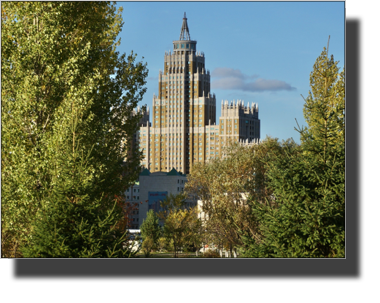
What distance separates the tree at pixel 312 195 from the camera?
10.6 m

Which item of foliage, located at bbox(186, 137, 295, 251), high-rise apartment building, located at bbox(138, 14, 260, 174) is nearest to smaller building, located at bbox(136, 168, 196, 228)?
high-rise apartment building, located at bbox(138, 14, 260, 174)

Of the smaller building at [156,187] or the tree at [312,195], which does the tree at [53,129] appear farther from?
the smaller building at [156,187]

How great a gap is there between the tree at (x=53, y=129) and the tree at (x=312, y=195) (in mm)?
3649

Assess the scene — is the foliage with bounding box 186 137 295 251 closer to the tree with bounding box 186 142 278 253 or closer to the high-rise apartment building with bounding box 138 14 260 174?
the tree with bounding box 186 142 278 253

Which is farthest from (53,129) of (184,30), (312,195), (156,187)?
(184,30)

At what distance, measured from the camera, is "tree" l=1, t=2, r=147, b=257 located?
1069 centimetres

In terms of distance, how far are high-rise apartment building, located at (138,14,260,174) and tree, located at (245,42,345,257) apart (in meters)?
115

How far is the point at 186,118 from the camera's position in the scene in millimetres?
136625

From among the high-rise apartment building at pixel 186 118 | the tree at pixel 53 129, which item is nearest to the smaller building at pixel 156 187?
the high-rise apartment building at pixel 186 118

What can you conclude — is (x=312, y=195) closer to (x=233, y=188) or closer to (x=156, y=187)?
(x=233, y=188)

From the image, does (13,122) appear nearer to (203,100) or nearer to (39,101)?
(39,101)
